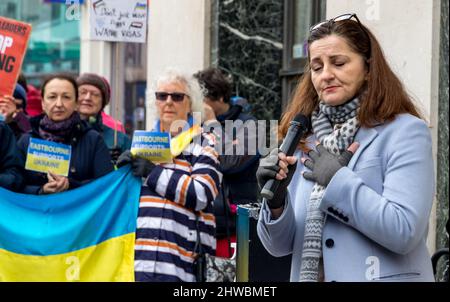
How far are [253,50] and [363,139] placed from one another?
701 cm

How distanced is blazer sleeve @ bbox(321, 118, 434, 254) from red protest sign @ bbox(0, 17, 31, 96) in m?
4.76

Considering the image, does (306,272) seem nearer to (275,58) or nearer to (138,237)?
(138,237)

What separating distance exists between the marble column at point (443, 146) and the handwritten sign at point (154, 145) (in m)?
1.98

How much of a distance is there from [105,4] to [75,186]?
183 cm

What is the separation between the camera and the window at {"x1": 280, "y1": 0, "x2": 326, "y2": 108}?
10180mm

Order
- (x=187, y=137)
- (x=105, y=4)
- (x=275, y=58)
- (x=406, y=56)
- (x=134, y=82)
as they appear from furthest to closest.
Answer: (x=134, y=82) → (x=275, y=58) → (x=105, y=4) → (x=406, y=56) → (x=187, y=137)

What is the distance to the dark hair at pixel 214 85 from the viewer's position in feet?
25.5

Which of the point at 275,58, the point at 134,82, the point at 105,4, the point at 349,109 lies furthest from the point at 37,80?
the point at 349,109

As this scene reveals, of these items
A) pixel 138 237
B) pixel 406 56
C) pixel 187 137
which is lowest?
pixel 138 237

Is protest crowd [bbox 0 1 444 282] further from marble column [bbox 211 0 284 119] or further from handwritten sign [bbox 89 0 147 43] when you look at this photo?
marble column [bbox 211 0 284 119]

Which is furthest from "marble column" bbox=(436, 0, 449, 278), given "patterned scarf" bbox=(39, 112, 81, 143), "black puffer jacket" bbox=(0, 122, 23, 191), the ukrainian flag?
"black puffer jacket" bbox=(0, 122, 23, 191)

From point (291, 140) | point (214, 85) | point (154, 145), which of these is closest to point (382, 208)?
point (291, 140)

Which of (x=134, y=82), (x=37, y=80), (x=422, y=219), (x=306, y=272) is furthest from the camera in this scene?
(x=37, y=80)
